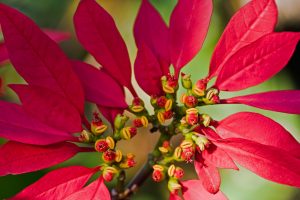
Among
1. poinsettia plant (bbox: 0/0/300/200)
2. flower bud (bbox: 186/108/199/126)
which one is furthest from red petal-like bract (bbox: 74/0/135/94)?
flower bud (bbox: 186/108/199/126)

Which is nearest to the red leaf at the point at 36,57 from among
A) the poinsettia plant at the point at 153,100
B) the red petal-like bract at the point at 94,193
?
the poinsettia plant at the point at 153,100

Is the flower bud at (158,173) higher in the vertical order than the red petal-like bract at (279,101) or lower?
lower

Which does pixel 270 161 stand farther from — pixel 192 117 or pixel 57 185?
pixel 57 185

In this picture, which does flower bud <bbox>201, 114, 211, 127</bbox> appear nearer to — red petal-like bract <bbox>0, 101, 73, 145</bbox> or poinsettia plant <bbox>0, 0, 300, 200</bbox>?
poinsettia plant <bbox>0, 0, 300, 200</bbox>

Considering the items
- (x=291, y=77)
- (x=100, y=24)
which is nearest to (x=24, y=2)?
(x=100, y=24)

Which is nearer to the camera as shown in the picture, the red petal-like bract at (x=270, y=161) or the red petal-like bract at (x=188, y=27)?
the red petal-like bract at (x=270, y=161)

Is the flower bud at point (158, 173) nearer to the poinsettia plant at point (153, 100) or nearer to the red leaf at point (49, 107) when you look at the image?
the poinsettia plant at point (153, 100)

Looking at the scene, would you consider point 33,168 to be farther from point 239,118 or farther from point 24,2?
point 24,2
